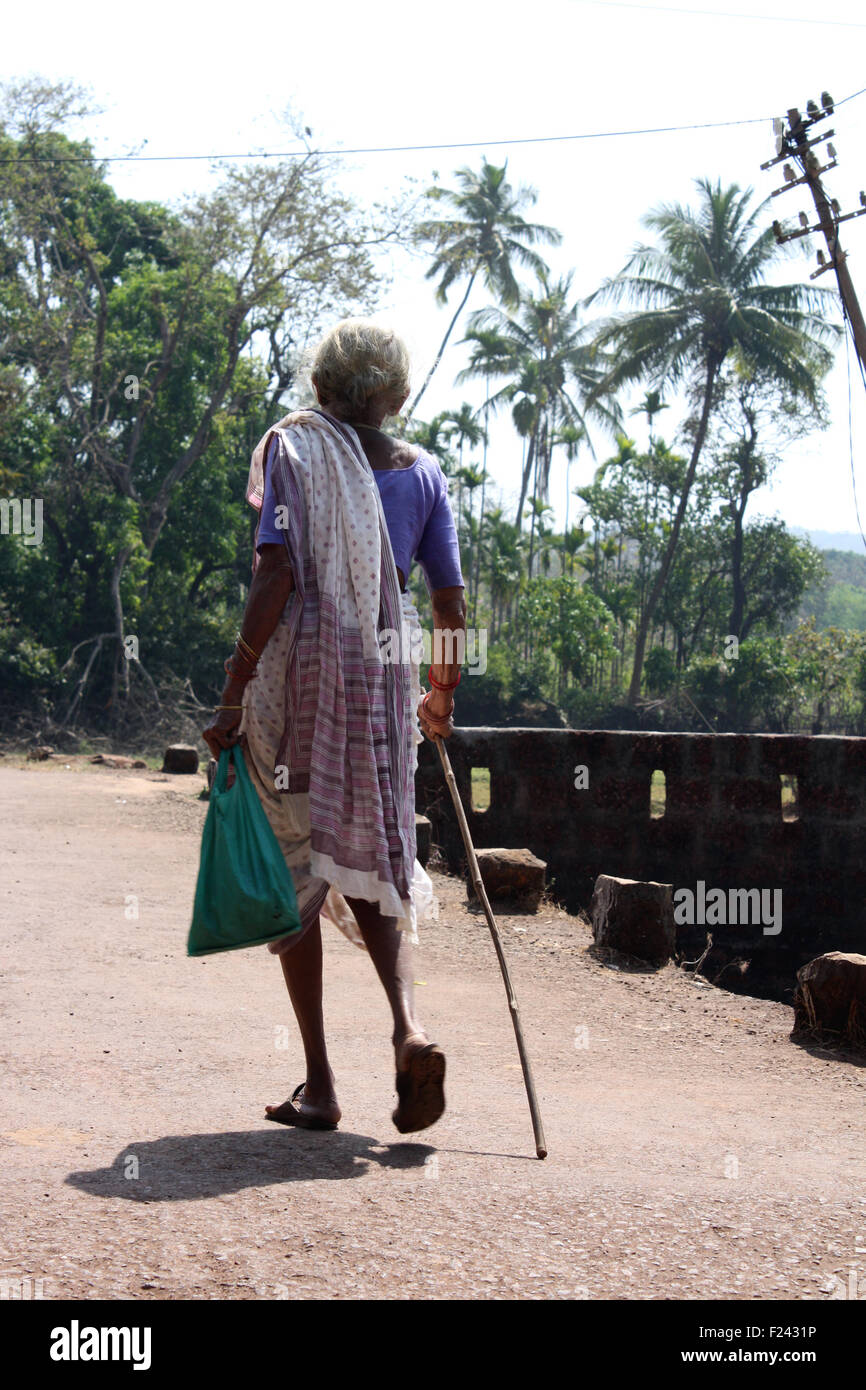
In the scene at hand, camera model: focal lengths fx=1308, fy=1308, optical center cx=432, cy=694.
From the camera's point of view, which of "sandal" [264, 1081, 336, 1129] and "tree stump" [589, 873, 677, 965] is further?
"tree stump" [589, 873, 677, 965]

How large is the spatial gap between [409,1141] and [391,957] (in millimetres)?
419

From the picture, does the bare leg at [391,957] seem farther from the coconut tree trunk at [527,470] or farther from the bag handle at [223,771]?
the coconut tree trunk at [527,470]

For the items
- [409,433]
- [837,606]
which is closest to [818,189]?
[409,433]

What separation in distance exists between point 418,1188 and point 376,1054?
1.37 m

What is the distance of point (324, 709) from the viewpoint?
117 inches

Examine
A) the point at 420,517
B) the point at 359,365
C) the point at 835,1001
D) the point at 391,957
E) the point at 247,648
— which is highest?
the point at 359,365

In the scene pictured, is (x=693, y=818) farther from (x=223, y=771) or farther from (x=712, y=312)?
(x=712, y=312)

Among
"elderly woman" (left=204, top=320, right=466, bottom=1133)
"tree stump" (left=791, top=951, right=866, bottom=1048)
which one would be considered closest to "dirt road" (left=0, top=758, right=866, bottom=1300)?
"tree stump" (left=791, top=951, right=866, bottom=1048)

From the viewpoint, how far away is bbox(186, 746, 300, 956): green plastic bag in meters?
2.82

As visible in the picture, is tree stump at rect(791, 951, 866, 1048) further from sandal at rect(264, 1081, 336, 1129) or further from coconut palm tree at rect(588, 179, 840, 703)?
coconut palm tree at rect(588, 179, 840, 703)

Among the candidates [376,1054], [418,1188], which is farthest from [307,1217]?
[376,1054]

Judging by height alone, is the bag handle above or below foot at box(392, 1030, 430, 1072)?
above

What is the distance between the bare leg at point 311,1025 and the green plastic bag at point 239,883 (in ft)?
0.68

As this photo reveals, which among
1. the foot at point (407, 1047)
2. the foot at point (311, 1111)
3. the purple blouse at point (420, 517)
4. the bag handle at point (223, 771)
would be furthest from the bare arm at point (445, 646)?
the foot at point (311, 1111)
